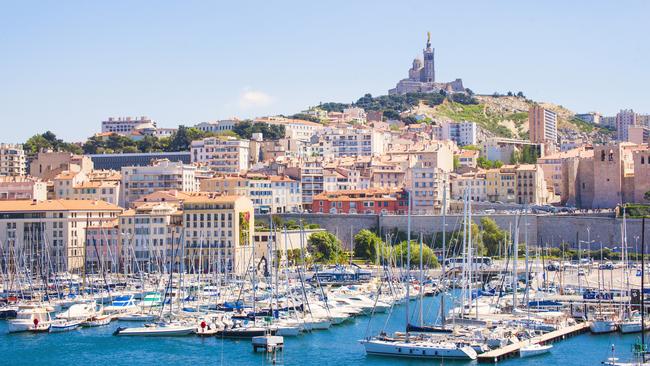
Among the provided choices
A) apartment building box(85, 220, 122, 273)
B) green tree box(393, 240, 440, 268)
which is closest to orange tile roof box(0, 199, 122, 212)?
apartment building box(85, 220, 122, 273)

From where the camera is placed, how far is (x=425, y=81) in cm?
16650

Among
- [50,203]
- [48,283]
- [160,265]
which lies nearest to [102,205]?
[50,203]

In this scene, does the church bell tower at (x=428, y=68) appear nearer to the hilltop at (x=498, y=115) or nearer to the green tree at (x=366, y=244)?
the hilltop at (x=498, y=115)

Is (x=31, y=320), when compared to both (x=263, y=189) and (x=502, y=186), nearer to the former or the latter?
(x=263, y=189)

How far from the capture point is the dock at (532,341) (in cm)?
3647

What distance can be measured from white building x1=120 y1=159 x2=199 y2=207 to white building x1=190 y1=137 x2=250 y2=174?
10439 millimetres

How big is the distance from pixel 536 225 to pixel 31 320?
33.2 meters

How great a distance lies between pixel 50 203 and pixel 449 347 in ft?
121

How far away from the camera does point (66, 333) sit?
4509 centimetres

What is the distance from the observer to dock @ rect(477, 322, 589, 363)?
120 ft

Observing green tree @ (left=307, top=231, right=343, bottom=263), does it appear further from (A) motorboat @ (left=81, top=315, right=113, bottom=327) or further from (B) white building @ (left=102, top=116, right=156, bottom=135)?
(B) white building @ (left=102, top=116, right=156, bottom=135)

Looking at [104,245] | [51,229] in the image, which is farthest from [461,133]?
[51,229]

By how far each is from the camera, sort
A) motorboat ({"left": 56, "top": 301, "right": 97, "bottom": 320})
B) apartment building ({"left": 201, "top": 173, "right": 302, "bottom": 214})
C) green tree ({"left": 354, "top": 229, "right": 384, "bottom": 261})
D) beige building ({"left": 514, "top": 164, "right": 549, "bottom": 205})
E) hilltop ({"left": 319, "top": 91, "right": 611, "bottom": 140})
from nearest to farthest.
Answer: motorboat ({"left": 56, "top": 301, "right": 97, "bottom": 320}) → green tree ({"left": 354, "top": 229, "right": 384, "bottom": 261}) → apartment building ({"left": 201, "top": 173, "right": 302, "bottom": 214}) → beige building ({"left": 514, "top": 164, "right": 549, "bottom": 205}) → hilltop ({"left": 319, "top": 91, "right": 611, "bottom": 140})

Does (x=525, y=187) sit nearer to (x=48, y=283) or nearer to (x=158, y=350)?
(x=48, y=283)
